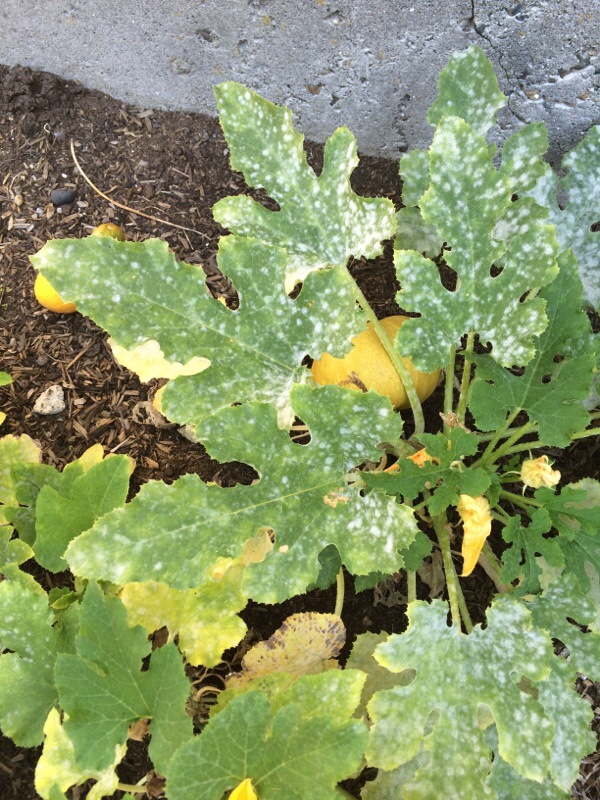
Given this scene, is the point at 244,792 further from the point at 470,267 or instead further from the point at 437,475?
the point at 470,267

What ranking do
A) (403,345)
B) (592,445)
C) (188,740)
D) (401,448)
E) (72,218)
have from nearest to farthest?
(188,740)
(403,345)
(401,448)
(592,445)
(72,218)

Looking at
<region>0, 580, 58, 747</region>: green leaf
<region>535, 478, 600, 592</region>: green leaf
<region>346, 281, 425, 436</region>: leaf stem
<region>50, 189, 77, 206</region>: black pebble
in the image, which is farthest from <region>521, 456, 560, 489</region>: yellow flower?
<region>50, 189, 77, 206</region>: black pebble

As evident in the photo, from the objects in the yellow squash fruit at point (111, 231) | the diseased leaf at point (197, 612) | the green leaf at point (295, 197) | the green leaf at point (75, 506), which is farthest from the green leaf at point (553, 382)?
the yellow squash fruit at point (111, 231)

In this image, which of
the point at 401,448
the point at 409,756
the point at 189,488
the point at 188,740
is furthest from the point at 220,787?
the point at 401,448

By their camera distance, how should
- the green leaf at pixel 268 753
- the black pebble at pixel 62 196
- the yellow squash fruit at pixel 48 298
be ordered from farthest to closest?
the black pebble at pixel 62 196 < the yellow squash fruit at pixel 48 298 < the green leaf at pixel 268 753

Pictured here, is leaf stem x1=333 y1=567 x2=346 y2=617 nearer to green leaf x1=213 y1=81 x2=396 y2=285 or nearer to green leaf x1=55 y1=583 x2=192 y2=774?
green leaf x1=55 y1=583 x2=192 y2=774

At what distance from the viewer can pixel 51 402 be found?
2.00 m

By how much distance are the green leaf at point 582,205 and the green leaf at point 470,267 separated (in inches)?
14.0

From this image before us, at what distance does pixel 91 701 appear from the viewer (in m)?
1.30

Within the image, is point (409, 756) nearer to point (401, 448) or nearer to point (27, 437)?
point (401, 448)

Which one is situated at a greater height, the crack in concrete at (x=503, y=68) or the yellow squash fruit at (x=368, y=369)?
the crack in concrete at (x=503, y=68)

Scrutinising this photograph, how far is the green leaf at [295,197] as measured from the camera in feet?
5.27

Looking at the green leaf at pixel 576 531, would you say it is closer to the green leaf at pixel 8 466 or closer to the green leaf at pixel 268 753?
the green leaf at pixel 268 753

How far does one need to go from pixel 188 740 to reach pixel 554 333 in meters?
1.04
